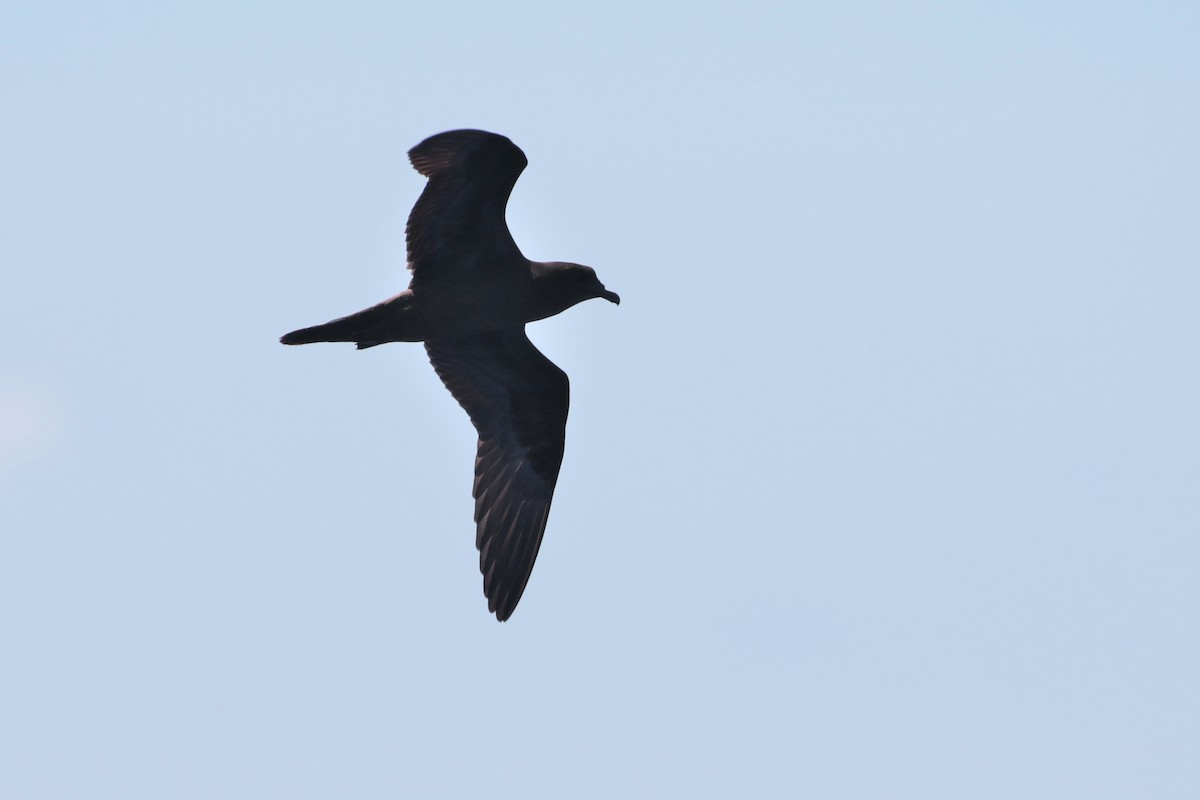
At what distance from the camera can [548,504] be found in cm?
1617

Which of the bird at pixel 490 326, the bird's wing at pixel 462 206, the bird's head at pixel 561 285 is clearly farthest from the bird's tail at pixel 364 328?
the bird's head at pixel 561 285

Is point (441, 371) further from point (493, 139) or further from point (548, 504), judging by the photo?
point (493, 139)

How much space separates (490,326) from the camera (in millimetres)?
15109

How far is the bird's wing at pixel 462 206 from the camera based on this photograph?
1374cm

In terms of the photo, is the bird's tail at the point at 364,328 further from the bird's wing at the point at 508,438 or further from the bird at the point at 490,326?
the bird's wing at the point at 508,438

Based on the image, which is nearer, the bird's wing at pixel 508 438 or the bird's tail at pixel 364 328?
the bird's tail at pixel 364 328

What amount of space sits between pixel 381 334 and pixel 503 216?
1505mm

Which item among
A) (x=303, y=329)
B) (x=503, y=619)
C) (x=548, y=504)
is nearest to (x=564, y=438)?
(x=548, y=504)

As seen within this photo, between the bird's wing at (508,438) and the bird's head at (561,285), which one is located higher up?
the bird's head at (561,285)

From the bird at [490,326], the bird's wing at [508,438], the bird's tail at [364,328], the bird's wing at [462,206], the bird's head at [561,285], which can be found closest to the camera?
the bird's wing at [462,206]

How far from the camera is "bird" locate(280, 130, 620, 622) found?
14.1 metres

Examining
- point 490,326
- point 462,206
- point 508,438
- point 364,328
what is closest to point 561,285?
point 490,326

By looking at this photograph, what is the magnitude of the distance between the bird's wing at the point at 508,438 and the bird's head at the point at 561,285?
1.08 metres

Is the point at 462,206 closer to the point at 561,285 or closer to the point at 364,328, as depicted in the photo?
the point at 561,285
